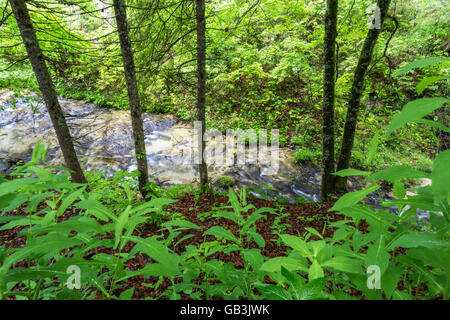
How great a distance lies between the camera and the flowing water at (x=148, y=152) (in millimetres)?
7258

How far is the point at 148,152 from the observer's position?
29.8 ft

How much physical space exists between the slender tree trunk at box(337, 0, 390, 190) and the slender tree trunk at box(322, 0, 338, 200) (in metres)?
0.35

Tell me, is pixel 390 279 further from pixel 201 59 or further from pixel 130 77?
pixel 130 77

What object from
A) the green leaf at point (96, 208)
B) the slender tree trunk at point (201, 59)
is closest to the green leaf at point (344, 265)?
the green leaf at point (96, 208)

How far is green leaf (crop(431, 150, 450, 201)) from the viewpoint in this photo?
557mm

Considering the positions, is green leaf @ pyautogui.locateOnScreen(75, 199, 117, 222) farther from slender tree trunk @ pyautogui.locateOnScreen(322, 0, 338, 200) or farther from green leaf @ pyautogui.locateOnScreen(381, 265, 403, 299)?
slender tree trunk @ pyautogui.locateOnScreen(322, 0, 338, 200)

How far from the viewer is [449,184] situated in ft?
1.86

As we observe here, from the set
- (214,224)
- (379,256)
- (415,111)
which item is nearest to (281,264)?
(379,256)

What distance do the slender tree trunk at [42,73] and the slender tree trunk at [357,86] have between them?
581 cm

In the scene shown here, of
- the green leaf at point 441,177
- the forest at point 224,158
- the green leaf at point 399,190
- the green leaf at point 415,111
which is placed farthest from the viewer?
the green leaf at point 399,190

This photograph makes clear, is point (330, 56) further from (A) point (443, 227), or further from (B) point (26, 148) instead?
(B) point (26, 148)

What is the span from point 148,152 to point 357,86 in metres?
7.78

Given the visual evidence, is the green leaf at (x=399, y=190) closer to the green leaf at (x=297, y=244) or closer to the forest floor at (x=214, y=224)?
the green leaf at (x=297, y=244)

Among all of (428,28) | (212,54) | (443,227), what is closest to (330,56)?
(443,227)
